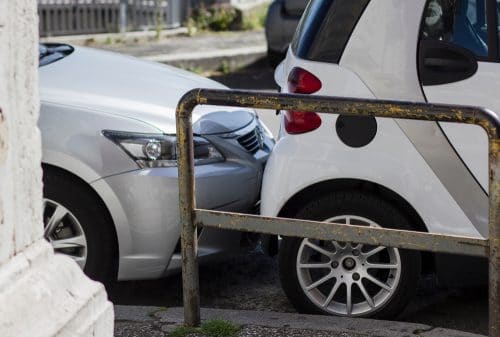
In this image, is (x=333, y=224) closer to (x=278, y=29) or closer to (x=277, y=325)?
(x=277, y=325)

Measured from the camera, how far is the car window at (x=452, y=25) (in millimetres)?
4699

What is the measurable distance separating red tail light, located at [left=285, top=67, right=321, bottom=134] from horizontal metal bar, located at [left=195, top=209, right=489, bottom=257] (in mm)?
701

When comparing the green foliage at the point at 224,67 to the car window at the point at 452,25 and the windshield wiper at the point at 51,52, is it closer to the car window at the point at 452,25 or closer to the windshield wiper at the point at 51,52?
the windshield wiper at the point at 51,52

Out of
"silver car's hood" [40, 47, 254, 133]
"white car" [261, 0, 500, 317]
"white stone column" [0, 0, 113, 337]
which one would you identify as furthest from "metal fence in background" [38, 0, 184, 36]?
"white stone column" [0, 0, 113, 337]

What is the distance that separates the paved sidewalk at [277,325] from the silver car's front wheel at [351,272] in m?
0.15

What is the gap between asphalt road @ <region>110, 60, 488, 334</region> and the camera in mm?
5238

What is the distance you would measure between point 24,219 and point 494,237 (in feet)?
5.64

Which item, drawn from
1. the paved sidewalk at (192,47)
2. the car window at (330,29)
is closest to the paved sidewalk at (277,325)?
the car window at (330,29)

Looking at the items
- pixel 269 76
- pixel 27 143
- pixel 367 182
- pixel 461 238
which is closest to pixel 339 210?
pixel 367 182

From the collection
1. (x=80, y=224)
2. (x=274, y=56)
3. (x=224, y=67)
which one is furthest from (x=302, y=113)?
(x=224, y=67)

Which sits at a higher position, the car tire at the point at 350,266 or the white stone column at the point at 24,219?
the white stone column at the point at 24,219

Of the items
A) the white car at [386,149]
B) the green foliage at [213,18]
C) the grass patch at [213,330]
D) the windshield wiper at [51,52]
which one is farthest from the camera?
the green foliage at [213,18]

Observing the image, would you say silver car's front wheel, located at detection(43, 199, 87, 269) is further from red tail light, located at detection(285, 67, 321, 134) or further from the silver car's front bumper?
red tail light, located at detection(285, 67, 321, 134)

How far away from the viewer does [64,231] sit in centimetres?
504
